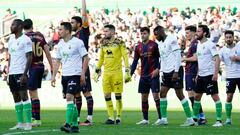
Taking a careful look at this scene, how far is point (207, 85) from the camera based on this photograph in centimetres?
1911

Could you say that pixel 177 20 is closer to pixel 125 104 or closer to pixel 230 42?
pixel 125 104

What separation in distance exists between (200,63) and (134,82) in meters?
10.2

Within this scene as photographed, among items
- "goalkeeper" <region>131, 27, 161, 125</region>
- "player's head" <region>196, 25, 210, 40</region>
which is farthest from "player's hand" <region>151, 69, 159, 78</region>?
"player's head" <region>196, 25, 210, 40</region>

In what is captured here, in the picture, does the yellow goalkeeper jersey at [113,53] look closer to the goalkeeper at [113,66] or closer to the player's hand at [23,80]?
the goalkeeper at [113,66]

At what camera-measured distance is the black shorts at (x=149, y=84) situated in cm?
2011

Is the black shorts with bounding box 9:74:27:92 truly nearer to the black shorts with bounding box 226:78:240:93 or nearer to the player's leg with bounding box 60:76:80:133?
the player's leg with bounding box 60:76:80:133

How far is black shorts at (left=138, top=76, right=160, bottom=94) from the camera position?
2011 cm

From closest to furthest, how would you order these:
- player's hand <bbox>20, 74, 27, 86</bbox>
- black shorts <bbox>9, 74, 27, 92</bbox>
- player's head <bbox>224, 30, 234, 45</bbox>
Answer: player's hand <bbox>20, 74, 27, 86</bbox> < black shorts <bbox>9, 74, 27, 92</bbox> < player's head <bbox>224, 30, 234, 45</bbox>

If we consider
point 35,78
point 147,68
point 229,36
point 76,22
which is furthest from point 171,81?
point 35,78

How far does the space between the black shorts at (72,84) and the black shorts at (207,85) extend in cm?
384

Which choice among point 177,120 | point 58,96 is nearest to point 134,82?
point 58,96

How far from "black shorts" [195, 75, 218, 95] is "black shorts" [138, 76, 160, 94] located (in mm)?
1259

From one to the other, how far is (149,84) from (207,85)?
1.80 meters

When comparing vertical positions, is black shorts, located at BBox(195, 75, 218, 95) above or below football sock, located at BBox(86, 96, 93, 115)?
above
